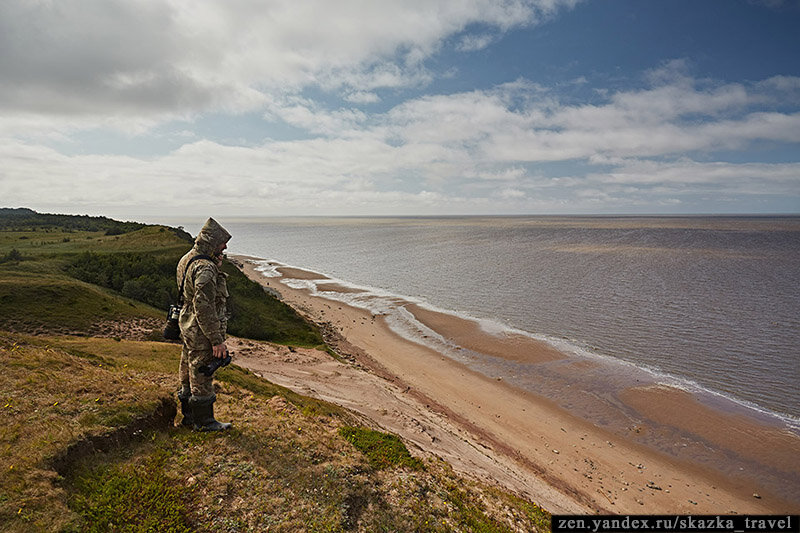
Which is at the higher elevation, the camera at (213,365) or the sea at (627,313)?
the camera at (213,365)

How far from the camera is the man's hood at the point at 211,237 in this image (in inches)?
309

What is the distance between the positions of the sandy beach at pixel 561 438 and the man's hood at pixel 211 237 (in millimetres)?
8663

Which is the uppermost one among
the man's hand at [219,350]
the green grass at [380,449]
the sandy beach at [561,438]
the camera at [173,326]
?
the camera at [173,326]

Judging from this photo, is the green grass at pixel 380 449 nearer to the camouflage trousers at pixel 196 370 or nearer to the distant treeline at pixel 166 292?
the camouflage trousers at pixel 196 370

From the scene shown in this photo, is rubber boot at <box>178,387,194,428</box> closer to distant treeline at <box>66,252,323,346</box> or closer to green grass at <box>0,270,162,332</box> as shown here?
green grass at <box>0,270,162,332</box>

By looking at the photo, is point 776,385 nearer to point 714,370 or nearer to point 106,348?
point 714,370

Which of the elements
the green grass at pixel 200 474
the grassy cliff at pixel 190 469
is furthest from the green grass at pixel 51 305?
the green grass at pixel 200 474

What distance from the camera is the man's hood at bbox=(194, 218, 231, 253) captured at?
7848 mm

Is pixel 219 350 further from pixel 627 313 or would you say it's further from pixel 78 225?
pixel 78 225

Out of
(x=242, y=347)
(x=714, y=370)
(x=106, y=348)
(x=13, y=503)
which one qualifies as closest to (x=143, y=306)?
(x=242, y=347)

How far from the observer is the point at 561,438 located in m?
19.5

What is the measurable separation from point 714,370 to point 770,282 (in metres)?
44.2

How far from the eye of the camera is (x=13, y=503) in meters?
4.90

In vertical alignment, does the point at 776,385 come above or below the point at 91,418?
below
